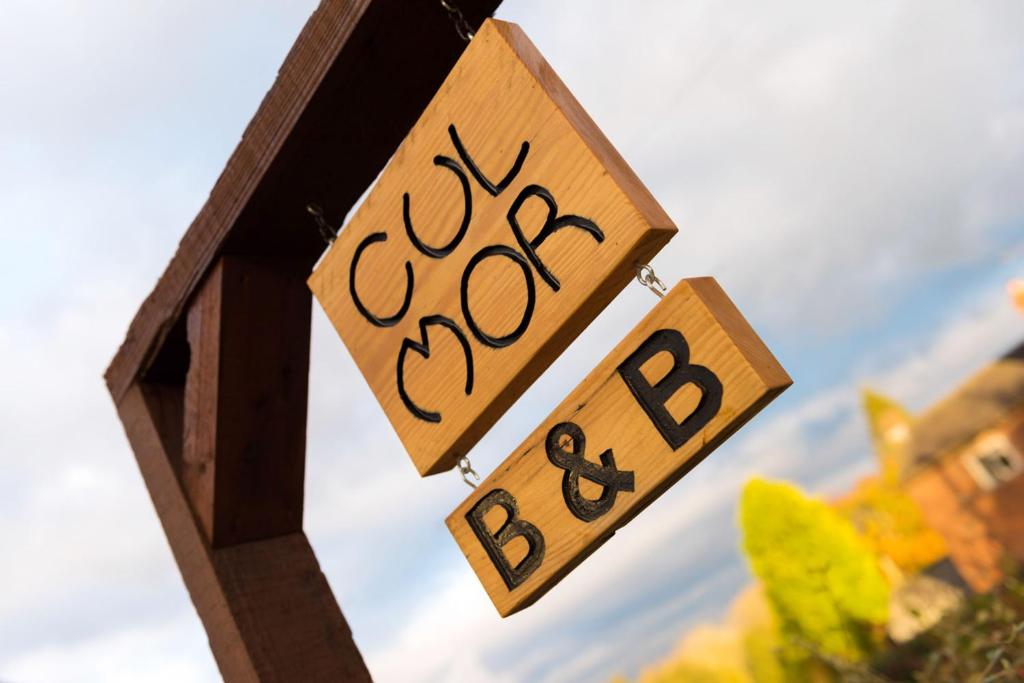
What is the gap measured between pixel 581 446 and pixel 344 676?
856 mm

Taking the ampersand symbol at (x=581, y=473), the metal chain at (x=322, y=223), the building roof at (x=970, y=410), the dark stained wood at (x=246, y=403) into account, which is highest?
the building roof at (x=970, y=410)

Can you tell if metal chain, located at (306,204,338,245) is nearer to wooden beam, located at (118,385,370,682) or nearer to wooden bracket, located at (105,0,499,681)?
wooden bracket, located at (105,0,499,681)

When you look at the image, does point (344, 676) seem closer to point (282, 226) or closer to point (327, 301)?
point (327, 301)

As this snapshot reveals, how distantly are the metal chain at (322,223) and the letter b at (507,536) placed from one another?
0.65 metres

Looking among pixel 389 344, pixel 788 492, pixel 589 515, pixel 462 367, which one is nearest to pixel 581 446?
pixel 589 515

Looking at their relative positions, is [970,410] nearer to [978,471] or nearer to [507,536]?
[978,471]

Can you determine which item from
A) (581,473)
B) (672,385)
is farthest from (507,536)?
(672,385)

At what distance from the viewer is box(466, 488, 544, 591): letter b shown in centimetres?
115

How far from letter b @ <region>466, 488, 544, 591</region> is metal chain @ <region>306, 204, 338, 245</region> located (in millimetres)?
652

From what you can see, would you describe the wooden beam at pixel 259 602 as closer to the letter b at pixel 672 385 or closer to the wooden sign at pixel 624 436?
the wooden sign at pixel 624 436

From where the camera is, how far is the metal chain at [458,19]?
1.34 m

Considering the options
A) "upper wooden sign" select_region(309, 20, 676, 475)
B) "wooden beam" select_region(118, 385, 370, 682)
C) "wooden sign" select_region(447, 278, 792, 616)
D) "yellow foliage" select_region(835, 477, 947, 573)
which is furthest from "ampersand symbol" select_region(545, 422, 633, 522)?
"yellow foliage" select_region(835, 477, 947, 573)

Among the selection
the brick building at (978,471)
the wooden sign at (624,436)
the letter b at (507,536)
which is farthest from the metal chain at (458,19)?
the brick building at (978,471)

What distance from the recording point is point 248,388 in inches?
68.4
